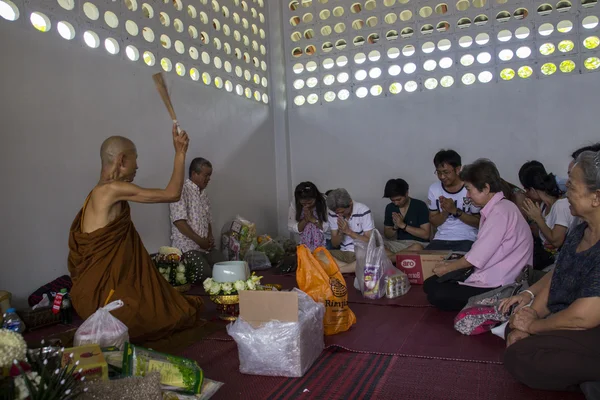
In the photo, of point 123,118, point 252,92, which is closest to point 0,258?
point 123,118

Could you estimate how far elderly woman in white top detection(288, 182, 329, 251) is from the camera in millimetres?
5133

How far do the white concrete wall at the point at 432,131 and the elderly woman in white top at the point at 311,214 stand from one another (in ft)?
6.33

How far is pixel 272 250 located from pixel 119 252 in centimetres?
293

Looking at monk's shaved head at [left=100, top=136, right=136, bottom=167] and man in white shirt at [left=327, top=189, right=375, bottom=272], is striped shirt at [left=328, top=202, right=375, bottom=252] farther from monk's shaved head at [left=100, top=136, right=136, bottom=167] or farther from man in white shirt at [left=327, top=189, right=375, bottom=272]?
monk's shaved head at [left=100, top=136, right=136, bottom=167]

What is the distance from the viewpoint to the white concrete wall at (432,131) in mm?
5984

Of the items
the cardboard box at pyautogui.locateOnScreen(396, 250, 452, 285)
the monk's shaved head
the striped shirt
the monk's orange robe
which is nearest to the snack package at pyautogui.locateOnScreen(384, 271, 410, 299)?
the cardboard box at pyautogui.locateOnScreen(396, 250, 452, 285)

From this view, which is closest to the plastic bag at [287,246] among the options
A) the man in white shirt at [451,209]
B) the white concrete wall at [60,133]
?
the white concrete wall at [60,133]

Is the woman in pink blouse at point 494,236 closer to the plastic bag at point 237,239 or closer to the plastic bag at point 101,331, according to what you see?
the plastic bag at point 101,331

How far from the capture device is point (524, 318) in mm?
2324

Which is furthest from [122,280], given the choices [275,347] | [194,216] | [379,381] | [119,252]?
[194,216]

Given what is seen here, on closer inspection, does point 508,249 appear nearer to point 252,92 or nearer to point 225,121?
point 225,121

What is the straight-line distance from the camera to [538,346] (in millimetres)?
2111

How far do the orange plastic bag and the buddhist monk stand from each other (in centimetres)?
89

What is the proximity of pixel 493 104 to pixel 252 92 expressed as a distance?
3221mm
